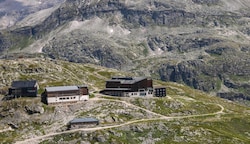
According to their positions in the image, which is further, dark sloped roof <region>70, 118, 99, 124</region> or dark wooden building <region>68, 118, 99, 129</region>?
dark sloped roof <region>70, 118, 99, 124</region>

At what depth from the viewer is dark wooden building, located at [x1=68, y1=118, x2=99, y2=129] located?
621 feet

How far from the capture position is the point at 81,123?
19000 cm

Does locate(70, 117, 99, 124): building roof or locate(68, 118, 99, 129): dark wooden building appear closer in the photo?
locate(68, 118, 99, 129): dark wooden building

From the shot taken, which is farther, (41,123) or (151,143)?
(41,123)

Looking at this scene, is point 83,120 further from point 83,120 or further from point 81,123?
point 81,123

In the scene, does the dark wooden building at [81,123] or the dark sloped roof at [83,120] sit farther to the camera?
the dark sloped roof at [83,120]

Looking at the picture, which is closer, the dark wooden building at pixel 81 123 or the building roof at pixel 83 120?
the dark wooden building at pixel 81 123

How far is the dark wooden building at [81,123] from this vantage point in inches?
7451

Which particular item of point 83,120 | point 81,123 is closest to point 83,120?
point 83,120

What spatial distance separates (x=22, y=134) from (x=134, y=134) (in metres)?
50.9

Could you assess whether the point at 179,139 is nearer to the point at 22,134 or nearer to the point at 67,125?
the point at 67,125

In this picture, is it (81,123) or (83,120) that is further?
(83,120)

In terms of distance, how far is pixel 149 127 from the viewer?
643ft

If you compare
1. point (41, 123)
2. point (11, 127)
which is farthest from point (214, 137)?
point (11, 127)
